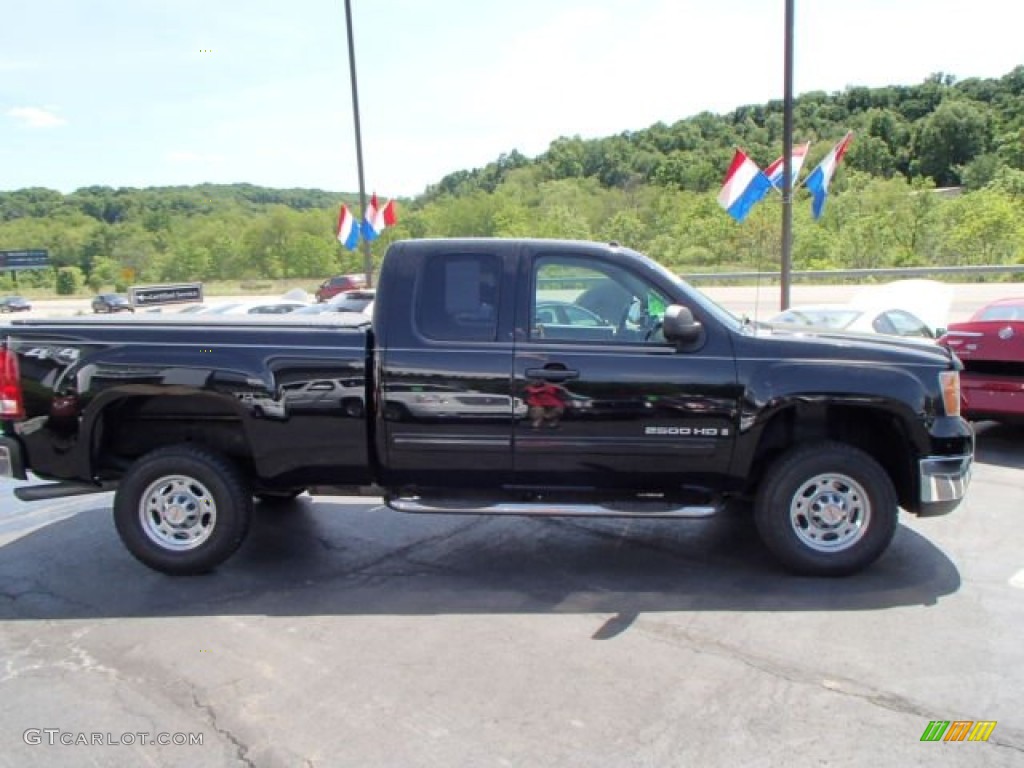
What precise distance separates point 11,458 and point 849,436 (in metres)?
5.13

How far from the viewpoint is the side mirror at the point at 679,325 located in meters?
4.31

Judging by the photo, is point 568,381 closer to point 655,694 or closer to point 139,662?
point 655,694

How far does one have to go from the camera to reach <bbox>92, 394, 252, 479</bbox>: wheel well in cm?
484

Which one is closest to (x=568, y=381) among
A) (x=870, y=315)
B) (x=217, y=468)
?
(x=217, y=468)

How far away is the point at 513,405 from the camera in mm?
4547

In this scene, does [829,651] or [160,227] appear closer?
[829,651]

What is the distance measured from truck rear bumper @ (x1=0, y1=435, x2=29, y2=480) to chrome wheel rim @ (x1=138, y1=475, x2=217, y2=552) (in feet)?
2.59

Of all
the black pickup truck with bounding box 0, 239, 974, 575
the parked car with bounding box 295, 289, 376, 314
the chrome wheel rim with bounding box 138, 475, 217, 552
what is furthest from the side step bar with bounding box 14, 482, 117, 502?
the parked car with bounding box 295, 289, 376, 314

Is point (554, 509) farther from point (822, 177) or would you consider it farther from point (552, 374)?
point (822, 177)

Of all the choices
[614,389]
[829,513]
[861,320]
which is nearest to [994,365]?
[861,320]

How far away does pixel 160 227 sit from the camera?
78.6 metres

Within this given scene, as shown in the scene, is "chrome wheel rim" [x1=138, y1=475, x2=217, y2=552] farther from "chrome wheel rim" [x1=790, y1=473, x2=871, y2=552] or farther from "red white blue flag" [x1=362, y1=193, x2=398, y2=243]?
"red white blue flag" [x1=362, y1=193, x2=398, y2=243]

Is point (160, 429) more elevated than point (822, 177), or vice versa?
point (822, 177)

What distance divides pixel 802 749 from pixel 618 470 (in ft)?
6.45
